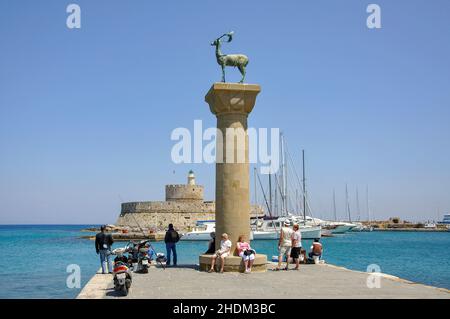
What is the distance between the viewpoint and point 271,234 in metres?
62.1

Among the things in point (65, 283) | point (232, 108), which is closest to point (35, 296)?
point (65, 283)

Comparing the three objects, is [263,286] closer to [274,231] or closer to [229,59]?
[229,59]

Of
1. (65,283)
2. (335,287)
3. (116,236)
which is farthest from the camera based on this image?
(116,236)

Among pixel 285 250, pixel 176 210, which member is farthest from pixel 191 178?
pixel 285 250

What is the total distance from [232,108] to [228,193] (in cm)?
234

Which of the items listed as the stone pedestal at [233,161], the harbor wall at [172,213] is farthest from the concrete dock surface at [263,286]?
the harbor wall at [172,213]

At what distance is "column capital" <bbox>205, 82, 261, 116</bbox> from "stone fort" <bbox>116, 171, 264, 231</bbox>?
65018 mm

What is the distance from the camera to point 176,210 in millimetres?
82438

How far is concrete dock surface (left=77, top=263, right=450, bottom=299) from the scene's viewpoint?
9.90 meters

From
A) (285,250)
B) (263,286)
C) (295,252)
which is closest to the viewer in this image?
(263,286)

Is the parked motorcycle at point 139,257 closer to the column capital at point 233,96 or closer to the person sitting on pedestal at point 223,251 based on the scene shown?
the person sitting on pedestal at point 223,251

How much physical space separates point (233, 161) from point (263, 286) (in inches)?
167

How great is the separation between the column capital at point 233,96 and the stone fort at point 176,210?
6502 centimetres
